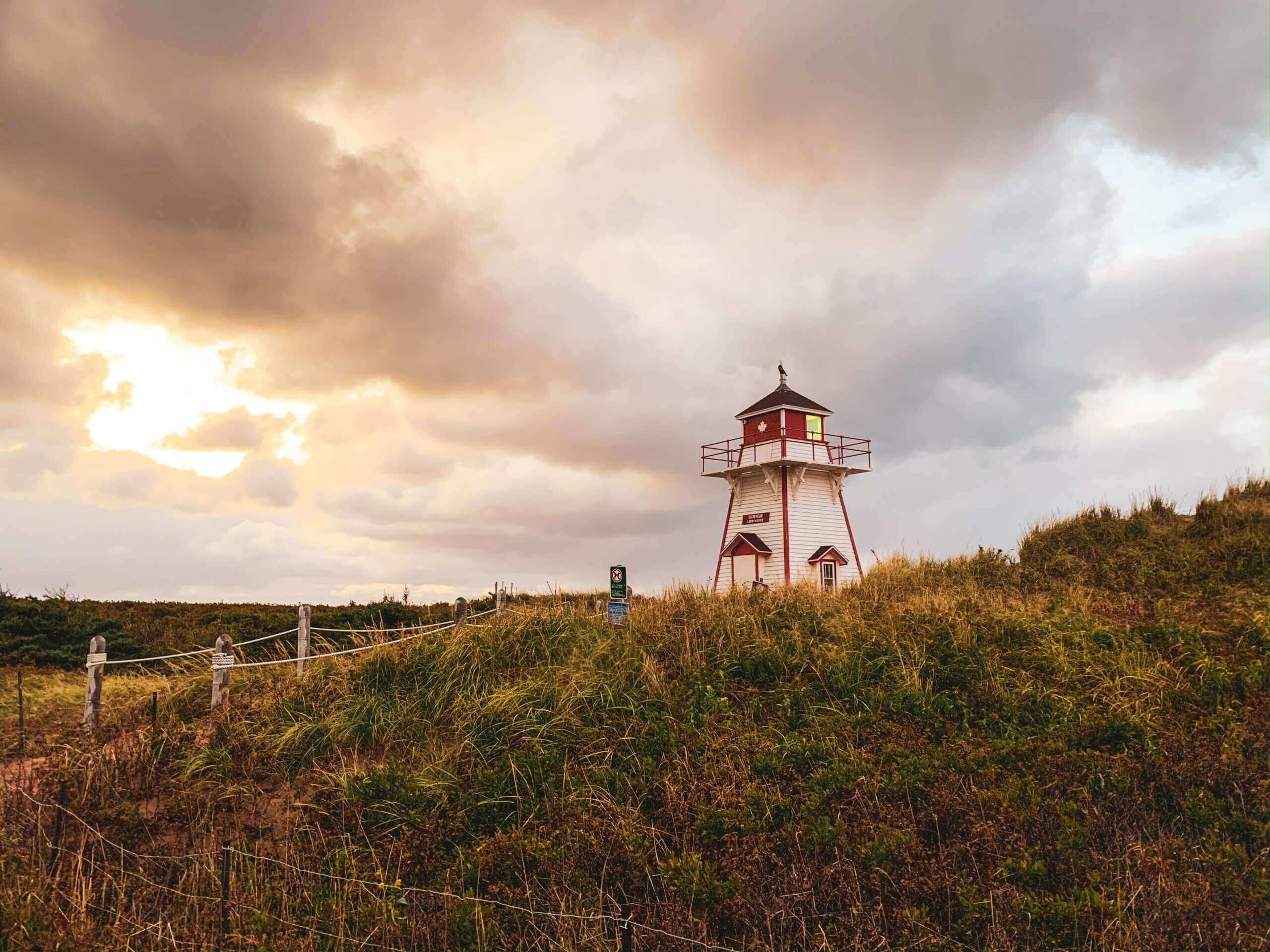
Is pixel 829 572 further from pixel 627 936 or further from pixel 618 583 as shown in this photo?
pixel 627 936

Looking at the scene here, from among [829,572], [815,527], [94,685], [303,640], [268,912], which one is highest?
[815,527]

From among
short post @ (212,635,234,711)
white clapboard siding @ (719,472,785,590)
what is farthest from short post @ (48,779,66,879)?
white clapboard siding @ (719,472,785,590)

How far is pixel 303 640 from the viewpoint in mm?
13867

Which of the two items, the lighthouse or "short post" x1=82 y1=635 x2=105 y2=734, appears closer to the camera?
"short post" x1=82 y1=635 x2=105 y2=734

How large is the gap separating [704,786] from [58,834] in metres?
6.50

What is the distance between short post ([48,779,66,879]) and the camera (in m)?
8.02

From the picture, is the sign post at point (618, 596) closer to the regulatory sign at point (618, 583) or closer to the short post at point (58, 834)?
the regulatory sign at point (618, 583)

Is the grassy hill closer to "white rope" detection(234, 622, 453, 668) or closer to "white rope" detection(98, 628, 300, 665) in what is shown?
"white rope" detection(234, 622, 453, 668)

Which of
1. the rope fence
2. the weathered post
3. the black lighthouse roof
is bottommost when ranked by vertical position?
the rope fence

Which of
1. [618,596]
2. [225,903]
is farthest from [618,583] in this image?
[225,903]

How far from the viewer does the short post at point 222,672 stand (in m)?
12.1

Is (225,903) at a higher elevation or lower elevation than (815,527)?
lower

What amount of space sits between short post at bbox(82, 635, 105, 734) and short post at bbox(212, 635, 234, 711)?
4.81 feet

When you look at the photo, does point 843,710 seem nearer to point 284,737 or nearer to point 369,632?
point 284,737
